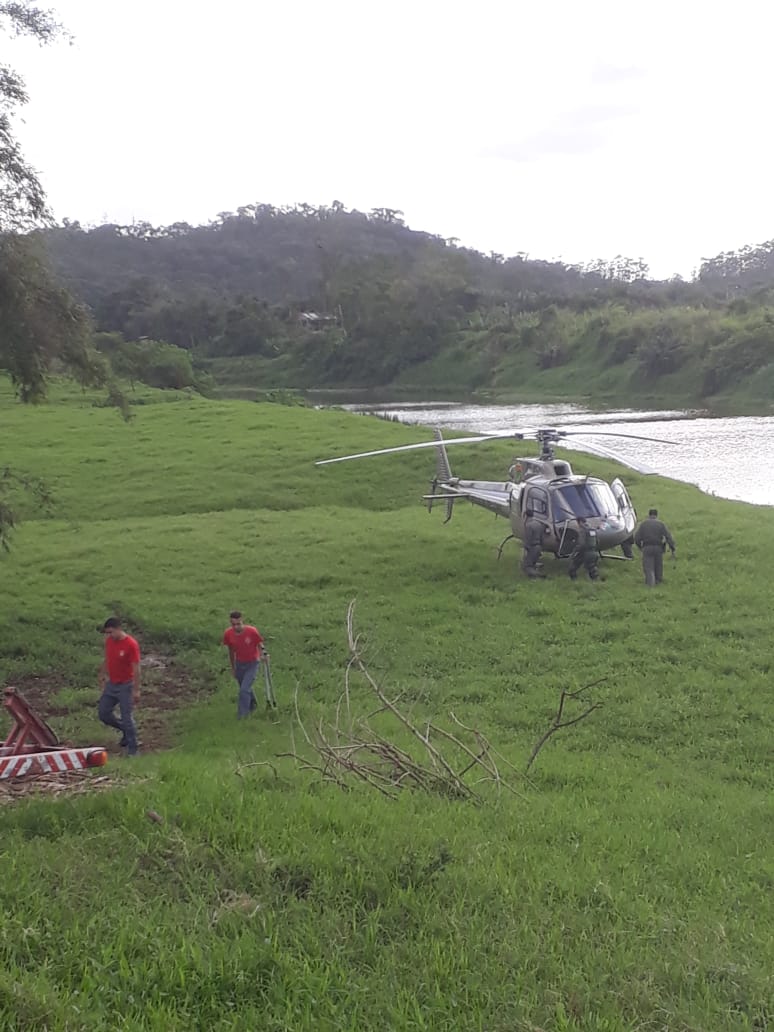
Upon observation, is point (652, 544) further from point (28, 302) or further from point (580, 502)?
point (28, 302)

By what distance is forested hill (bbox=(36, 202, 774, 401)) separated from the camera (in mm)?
64688

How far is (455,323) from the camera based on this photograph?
295ft

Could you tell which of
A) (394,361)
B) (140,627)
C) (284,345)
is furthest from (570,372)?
(140,627)

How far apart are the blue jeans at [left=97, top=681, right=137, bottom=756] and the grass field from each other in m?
0.26

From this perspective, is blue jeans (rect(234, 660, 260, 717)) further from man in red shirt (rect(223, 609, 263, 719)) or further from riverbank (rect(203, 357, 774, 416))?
riverbank (rect(203, 357, 774, 416))

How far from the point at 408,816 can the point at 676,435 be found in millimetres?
36278

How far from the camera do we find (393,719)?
10.2 m

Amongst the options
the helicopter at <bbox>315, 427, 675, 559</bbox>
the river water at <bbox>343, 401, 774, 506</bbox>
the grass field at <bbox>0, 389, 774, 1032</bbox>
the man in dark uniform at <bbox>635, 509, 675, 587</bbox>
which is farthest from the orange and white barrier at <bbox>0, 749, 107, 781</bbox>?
the river water at <bbox>343, 401, 774, 506</bbox>

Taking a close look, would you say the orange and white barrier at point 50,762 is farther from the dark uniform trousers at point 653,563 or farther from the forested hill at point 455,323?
the forested hill at point 455,323

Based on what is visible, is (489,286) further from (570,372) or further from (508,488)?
(508,488)

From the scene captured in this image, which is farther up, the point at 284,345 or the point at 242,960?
the point at 284,345

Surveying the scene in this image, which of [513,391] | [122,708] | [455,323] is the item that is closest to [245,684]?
[122,708]

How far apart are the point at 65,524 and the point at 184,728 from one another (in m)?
12.5

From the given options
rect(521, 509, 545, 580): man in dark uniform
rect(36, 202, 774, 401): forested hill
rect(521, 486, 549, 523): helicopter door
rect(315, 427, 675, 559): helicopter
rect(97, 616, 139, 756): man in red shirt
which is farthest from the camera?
rect(36, 202, 774, 401): forested hill
